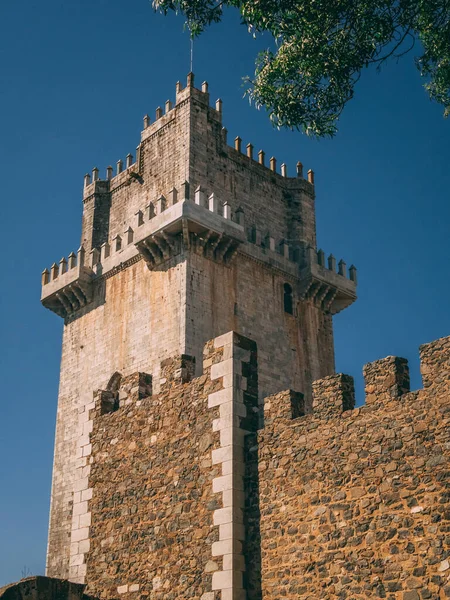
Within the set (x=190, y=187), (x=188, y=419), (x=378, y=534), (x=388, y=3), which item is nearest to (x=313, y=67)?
(x=388, y=3)

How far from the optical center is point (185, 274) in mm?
26547

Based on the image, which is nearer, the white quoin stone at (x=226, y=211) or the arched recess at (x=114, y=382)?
the white quoin stone at (x=226, y=211)

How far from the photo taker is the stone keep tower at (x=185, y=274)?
26.9 m

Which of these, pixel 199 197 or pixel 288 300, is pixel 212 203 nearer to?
pixel 199 197

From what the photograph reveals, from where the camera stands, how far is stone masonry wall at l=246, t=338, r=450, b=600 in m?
10.4

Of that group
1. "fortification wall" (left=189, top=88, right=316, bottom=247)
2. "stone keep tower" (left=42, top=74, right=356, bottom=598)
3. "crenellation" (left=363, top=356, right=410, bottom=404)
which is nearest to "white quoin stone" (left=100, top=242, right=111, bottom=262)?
"stone keep tower" (left=42, top=74, right=356, bottom=598)

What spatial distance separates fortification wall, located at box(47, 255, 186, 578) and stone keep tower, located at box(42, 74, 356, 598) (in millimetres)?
44

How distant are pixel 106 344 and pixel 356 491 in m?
18.6

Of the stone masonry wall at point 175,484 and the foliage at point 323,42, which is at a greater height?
the foliage at point 323,42

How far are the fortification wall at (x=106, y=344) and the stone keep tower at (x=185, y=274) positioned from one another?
4 cm

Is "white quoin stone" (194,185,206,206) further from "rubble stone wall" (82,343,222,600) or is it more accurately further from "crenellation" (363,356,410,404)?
"crenellation" (363,356,410,404)

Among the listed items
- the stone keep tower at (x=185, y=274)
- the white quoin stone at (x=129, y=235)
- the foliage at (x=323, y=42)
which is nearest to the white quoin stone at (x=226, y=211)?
the stone keep tower at (x=185, y=274)

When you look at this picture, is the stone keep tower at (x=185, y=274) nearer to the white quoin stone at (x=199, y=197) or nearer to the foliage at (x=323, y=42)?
the white quoin stone at (x=199, y=197)

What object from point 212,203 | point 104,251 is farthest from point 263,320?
point 104,251
